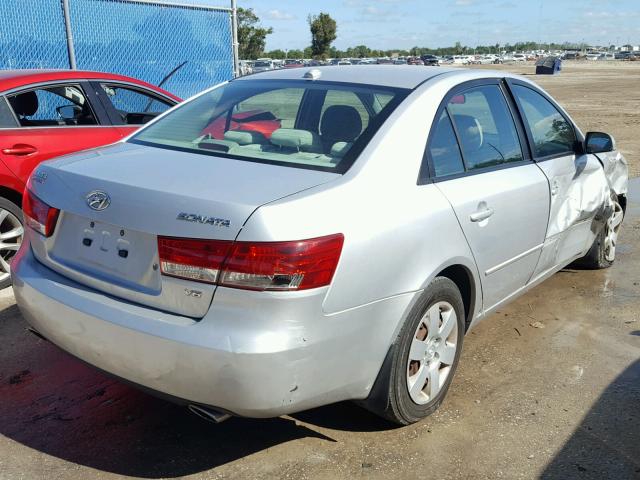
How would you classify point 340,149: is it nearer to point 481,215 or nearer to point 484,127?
point 481,215

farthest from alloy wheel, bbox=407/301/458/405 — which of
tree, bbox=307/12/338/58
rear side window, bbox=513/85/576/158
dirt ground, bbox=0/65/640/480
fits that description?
tree, bbox=307/12/338/58

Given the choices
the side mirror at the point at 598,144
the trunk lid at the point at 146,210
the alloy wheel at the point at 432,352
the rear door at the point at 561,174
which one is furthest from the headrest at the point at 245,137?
the side mirror at the point at 598,144

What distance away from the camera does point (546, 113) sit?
4.39 meters

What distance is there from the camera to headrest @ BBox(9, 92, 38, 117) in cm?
511

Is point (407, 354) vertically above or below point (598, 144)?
below

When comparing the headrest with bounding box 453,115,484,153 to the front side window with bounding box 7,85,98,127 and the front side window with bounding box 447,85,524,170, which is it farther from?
the front side window with bounding box 7,85,98,127

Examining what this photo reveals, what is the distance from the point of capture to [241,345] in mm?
2361

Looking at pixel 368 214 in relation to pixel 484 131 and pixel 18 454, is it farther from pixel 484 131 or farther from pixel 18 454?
pixel 18 454

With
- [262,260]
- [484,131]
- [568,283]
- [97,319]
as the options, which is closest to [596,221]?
[568,283]

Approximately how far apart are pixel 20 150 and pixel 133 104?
1816mm

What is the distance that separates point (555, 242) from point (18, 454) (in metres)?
3.26

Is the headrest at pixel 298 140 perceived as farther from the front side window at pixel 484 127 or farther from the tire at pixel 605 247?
the tire at pixel 605 247

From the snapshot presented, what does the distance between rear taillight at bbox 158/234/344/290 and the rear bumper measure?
0.05 metres

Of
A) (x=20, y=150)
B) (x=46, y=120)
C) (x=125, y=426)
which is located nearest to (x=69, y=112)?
(x=46, y=120)
